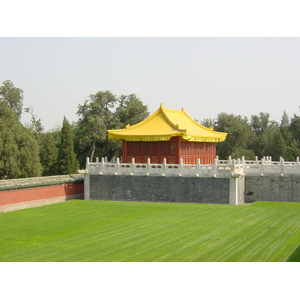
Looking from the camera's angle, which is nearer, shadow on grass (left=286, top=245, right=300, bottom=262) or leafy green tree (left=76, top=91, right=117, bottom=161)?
shadow on grass (left=286, top=245, right=300, bottom=262)

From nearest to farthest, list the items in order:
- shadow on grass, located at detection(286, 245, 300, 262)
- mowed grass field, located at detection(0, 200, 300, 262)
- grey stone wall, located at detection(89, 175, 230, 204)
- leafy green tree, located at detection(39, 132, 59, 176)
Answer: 1. shadow on grass, located at detection(286, 245, 300, 262)
2. mowed grass field, located at detection(0, 200, 300, 262)
3. grey stone wall, located at detection(89, 175, 230, 204)
4. leafy green tree, located at detection(39, 132, 59, 176)

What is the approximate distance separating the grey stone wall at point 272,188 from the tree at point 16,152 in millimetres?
13438

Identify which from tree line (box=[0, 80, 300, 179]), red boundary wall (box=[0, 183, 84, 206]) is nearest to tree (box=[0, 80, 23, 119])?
tree line (box=[0, 80, 300, 179])

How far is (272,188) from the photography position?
24000 millimetres

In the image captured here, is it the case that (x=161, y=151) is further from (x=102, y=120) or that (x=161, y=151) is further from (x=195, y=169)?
(x=102, y=120)

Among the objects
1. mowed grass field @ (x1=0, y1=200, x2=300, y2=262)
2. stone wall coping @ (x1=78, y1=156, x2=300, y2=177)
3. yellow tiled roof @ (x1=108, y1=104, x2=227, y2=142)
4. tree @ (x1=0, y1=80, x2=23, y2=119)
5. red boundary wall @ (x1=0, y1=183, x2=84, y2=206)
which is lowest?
mowed grass field @ (x1=0, y1=200, x2=300, y2=262)

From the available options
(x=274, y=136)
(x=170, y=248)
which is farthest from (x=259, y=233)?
(x=274, y=136)

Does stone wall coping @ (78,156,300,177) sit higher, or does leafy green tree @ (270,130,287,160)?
leafy green tree @ (270,130,287,160)

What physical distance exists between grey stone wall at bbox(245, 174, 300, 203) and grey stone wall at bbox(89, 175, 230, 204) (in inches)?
75.0

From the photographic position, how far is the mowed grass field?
42.0 feet

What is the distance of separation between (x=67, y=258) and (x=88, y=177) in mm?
13725

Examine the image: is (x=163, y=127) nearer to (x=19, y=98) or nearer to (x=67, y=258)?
(x=67, y=258)

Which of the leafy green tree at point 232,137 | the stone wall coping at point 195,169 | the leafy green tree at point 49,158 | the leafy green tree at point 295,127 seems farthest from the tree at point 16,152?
the leafy green tree at point 295,127

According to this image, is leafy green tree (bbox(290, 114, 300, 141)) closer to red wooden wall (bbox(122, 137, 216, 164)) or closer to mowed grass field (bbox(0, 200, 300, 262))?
red wooden wall (bbox(122, 137, 216, 164))
